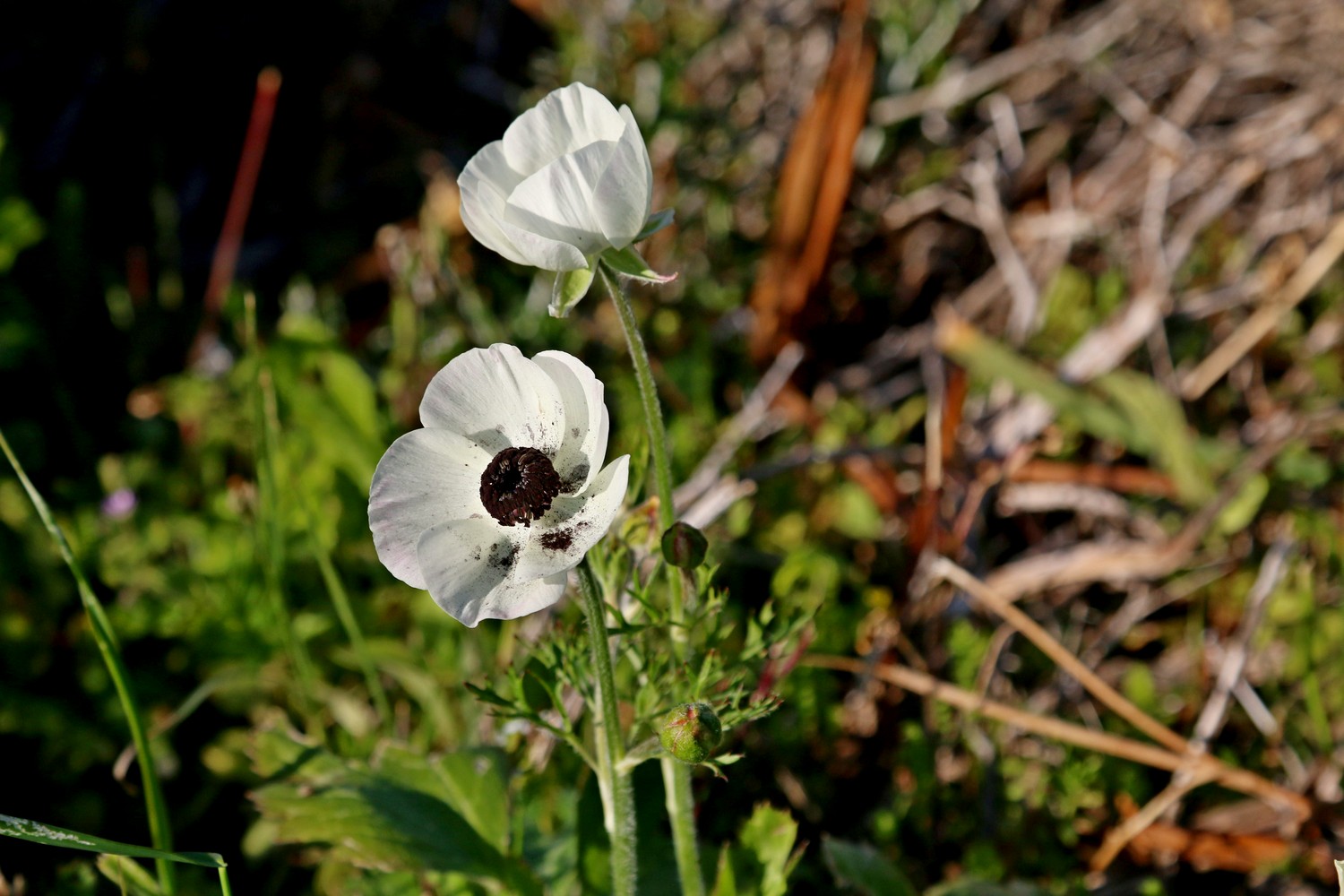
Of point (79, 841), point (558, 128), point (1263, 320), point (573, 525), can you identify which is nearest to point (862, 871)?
point (573, 525)

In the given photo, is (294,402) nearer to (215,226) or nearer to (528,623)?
(528,623)

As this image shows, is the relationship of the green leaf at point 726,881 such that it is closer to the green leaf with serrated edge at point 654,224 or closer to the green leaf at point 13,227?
the green leaf with serrated edge at point 654,224

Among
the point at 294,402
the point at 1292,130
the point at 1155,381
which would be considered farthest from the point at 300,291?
the point at 1292,130

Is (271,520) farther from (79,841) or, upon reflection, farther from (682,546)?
(682,546)

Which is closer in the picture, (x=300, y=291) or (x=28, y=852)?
(x=28, y=852)

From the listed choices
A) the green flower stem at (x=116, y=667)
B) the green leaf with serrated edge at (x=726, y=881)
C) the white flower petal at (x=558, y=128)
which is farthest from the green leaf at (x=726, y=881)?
the white flower petal at (x=558, y=128)
